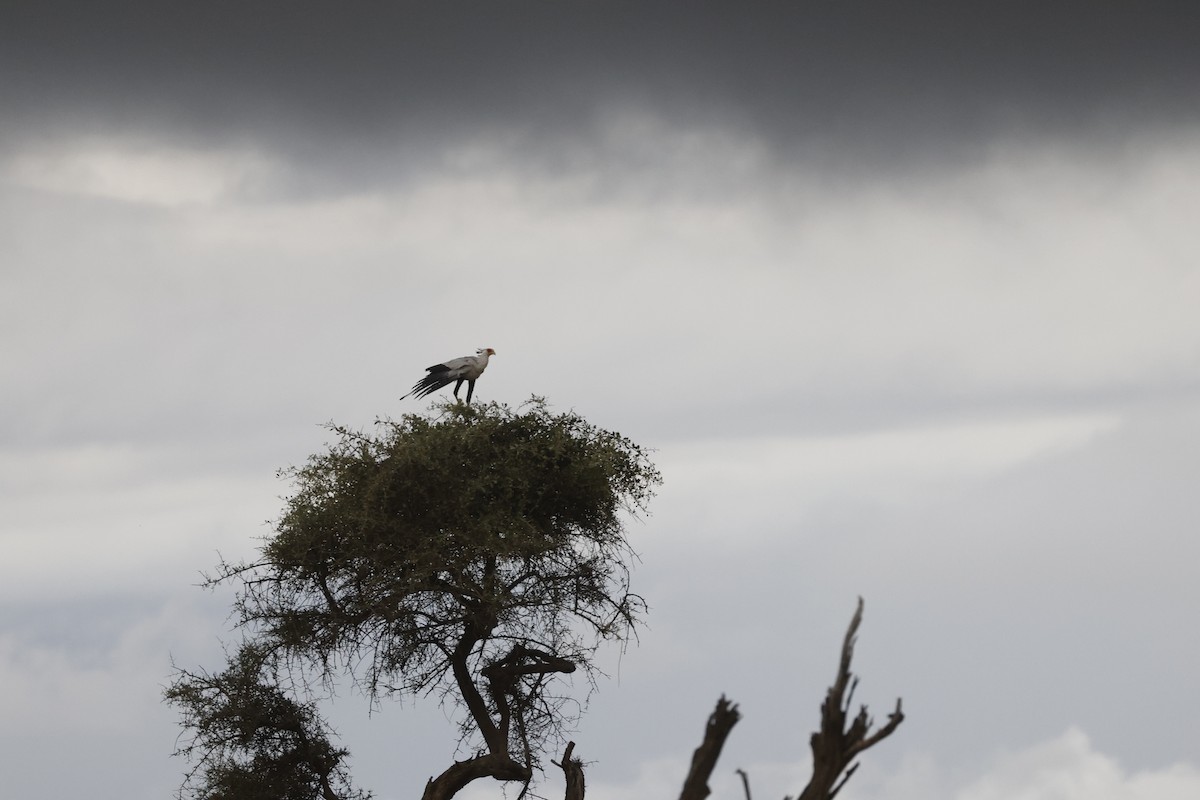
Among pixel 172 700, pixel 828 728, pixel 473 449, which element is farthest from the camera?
pixel 172 700

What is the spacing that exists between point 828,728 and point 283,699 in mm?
19352

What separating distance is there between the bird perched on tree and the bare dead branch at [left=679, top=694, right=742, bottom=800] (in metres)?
17.4

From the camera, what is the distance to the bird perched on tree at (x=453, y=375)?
30.4 m

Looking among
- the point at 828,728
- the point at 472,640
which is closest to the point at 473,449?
the point at 472,640

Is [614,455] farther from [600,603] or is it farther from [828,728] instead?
[828,728]

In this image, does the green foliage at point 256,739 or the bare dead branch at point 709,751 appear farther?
the green foliage at point 256,739

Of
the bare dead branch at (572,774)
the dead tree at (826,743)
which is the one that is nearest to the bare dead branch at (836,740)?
the dead tree at (826,743)

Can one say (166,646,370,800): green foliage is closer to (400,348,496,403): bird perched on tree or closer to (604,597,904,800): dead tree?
(400,348,496,403): bird perched on tree

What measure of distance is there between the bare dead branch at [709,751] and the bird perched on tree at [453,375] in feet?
57.2

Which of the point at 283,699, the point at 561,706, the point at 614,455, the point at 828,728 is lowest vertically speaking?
the point at 828,728

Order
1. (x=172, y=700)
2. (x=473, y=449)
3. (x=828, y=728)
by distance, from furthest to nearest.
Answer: (x=172, y=700) → (x=473, y=449) → (x=828, y=728)

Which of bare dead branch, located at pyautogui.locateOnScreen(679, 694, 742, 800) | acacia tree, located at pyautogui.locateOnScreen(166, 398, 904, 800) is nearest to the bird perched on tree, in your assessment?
acacia tree, located at pyautogui.locateOnScreen(166, 398, 904, 800)

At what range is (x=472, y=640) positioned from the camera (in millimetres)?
29438

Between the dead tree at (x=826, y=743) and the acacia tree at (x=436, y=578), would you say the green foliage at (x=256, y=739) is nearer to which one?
the acacia tree at (x=436, y=578)
